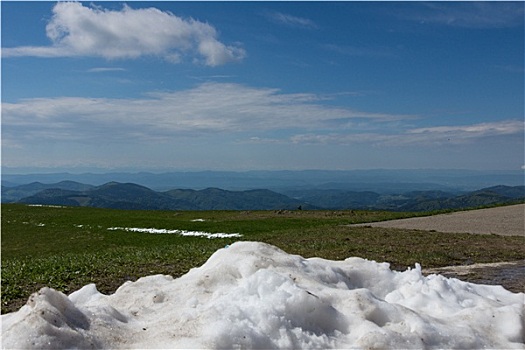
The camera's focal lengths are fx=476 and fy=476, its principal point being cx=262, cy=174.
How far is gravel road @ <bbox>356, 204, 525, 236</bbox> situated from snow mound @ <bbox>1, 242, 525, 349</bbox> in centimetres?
2667

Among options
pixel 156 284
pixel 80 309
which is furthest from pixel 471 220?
pixel 80 309

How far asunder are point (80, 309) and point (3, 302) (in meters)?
6.90

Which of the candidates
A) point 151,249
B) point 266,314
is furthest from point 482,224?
point 266,314

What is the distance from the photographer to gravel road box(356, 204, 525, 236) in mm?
34969

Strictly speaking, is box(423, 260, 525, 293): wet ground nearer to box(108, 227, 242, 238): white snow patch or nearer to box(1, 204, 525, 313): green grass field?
box(1, 204, 525, 313): green grass field

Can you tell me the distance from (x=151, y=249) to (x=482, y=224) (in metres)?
27.5

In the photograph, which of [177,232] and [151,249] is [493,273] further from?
[177,232]

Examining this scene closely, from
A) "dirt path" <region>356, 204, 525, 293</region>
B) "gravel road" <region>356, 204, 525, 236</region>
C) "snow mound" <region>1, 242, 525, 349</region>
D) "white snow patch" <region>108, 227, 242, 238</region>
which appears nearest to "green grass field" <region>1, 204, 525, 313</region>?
"white snow patch" <region>108, 227, 242, 238</region>

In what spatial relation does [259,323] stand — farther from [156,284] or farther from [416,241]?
[416,241]

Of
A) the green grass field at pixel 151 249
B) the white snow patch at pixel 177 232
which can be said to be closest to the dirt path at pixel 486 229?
the green grass field at pixel 151 249

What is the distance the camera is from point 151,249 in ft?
86.4

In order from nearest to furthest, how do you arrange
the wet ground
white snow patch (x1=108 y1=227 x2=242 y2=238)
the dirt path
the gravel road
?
the wet ground < the dirt path < the gravel road < white snow patch (x1=108 y1=227 x2=242 y2=238)

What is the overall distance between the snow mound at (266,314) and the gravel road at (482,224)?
26671 millimetres

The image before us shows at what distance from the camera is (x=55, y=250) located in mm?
36156
